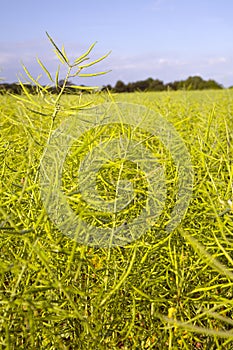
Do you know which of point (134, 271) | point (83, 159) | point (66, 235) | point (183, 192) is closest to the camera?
point (66, 235)

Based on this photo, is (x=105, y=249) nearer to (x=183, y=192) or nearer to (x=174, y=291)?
(x=174, y=291)

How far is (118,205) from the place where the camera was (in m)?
0.83

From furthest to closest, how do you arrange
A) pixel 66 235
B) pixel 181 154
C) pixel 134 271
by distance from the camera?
pixel 181 154
pixel 134 271
pixel 66 235

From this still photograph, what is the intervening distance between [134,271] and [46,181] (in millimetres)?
210

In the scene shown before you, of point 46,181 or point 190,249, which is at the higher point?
point 46,181

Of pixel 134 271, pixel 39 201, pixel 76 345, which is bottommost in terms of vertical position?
pixel 76 345

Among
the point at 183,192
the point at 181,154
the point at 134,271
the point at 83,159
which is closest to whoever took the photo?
the point at 134,271

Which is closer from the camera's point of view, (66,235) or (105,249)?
(66,235)

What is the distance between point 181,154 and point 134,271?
493 millimetres

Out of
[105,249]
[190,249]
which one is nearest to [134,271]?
[105,249]

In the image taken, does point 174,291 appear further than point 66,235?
Yes

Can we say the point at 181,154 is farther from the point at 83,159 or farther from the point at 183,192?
the point at 83,159

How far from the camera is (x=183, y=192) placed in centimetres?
98

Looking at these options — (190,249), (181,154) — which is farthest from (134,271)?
(181,154)
